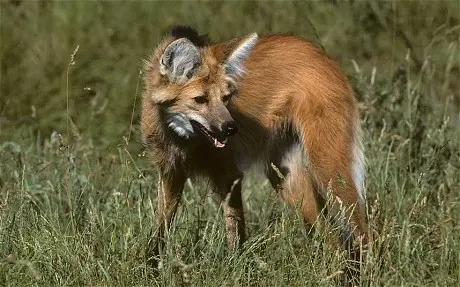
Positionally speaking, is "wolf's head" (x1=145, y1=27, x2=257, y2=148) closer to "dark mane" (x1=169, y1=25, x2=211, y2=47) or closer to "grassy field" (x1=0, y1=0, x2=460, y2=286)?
"dark mane" (x1=169, y1=25, x2=211, y2=47)

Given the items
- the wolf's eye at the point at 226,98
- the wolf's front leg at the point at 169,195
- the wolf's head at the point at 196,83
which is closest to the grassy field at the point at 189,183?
the wolf's front leg at the point at 169,195

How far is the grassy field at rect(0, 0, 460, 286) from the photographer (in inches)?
171

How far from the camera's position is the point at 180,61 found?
4.91 metres

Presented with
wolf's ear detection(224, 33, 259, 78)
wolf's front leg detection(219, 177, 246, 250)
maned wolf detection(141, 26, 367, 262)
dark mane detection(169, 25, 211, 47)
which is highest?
dark mane detection(169, 25, 211, 47)

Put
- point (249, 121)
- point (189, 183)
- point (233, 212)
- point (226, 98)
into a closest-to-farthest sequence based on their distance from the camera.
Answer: point (226, 98)
point (233, 212)
point (249, 121)
point (189, 183)

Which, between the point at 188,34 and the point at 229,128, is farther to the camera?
the point at 188,34

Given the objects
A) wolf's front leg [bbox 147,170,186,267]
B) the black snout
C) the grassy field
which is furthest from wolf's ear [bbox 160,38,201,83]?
wolf's front leg [bbox 147,170,186,267]

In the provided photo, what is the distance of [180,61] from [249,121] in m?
0.73

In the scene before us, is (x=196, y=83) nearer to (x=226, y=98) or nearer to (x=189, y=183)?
(x=226, y=98)

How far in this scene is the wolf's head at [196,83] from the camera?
485cm

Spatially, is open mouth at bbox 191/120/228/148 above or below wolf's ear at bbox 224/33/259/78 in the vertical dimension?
below

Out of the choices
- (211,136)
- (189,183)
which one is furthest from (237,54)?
(189,183)

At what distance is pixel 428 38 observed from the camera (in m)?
8.97

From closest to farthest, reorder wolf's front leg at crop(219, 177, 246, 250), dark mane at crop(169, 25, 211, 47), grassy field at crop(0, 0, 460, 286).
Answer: grassy field at crop(0, 0, 460, 286)
dark mane at crop(169, 25, 211, 47)
wolf's front leg at crop(219, 177, 246, 250)
